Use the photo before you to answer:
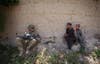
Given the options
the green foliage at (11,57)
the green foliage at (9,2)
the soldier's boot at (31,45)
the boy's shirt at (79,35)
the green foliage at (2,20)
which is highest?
the green foliage at (9,2)

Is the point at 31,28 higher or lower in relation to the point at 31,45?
higher

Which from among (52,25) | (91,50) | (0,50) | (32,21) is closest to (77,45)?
(91,50)

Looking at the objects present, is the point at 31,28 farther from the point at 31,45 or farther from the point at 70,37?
the point at 70,37

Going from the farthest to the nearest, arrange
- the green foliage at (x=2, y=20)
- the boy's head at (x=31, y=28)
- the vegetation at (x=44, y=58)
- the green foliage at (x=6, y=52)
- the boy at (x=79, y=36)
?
the green foliage at (x=2, y=20) < the boy's head at (x=31, y=28) < the boy at (x=79, y=36) < the green foliage at (x=6, y=52) < the vegetation at (x=44, y=58)

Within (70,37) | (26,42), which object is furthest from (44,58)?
(70,37)

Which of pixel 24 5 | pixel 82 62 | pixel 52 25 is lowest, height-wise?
pixel 82 62

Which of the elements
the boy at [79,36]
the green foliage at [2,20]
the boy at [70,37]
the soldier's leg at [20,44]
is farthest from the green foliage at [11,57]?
the boy at [79,36]

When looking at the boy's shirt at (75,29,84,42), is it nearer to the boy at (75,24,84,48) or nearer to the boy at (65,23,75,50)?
the boy at (75,24,84,48)

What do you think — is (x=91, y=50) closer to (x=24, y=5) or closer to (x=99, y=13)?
(x=99, y=13)

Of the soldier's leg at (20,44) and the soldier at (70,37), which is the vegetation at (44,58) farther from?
the soldier at (70,37)

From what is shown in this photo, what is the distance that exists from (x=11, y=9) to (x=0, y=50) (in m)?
1.40

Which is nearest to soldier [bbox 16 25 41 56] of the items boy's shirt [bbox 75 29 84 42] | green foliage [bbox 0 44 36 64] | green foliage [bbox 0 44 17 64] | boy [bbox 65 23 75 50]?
green foliage [bbox 0 44 36 64]

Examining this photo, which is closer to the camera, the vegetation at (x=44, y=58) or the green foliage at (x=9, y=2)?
the vegetation at (x=44, y=58)

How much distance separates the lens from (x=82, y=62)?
8.83m
